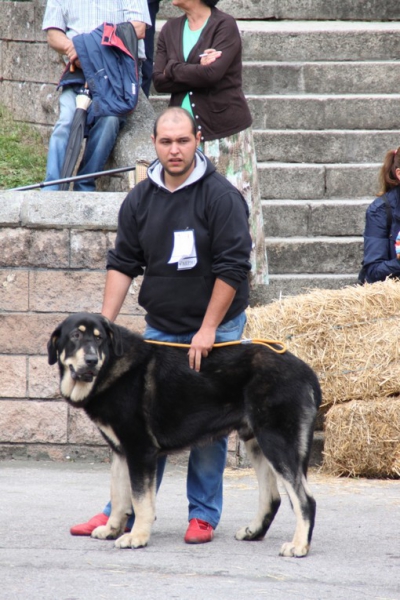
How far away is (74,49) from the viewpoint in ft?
26.5

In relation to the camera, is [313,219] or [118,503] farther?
[313,219]

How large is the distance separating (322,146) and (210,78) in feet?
8.85

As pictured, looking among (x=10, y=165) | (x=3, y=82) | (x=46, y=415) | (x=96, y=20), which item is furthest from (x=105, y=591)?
(x=3, y=82)

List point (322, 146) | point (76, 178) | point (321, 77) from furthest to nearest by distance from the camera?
point (321, 77) → point (322, 146) → point (76, 178)

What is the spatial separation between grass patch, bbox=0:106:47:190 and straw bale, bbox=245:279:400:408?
319cm

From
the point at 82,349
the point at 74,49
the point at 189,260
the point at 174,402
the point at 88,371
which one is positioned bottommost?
the point at 174,402

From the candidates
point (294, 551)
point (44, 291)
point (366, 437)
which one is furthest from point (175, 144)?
point (366, 437)

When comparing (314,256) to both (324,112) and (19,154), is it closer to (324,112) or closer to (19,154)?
(324,112)

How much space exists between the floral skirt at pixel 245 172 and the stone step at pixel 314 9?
433cm

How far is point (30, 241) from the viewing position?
7262 mm

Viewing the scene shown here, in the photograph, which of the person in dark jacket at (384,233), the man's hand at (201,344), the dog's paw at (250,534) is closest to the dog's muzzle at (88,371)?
the man's hand at (201,344)

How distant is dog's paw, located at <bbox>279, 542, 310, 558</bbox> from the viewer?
205 inches

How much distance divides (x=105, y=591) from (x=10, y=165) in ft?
19.6

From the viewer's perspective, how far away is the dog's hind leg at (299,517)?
5219mm
